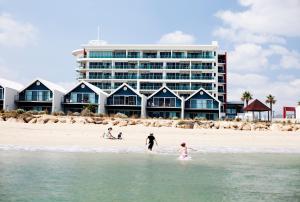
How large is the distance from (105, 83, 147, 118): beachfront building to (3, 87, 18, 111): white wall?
14114 mm

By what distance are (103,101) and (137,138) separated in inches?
1095

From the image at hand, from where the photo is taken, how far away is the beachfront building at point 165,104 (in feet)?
206

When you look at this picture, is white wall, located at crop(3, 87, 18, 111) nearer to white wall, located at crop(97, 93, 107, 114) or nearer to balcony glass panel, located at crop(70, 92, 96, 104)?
balcony glass panel, located at crop(70, 92, 96, 104)

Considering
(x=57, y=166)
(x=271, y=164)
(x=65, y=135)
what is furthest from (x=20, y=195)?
(x=65, y=135)

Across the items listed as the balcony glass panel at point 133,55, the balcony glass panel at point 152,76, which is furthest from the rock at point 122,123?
the balcony glass panel at point 133,55

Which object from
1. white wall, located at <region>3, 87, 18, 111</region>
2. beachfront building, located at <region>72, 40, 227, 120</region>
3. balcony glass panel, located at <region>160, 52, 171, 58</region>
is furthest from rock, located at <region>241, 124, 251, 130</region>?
balcony glass panel, located at <region>160, 52, 171, 58</region>

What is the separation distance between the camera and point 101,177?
1620 centimetres

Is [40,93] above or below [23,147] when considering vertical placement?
above

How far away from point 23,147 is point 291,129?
28662 mm

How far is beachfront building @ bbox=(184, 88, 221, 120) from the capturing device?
63.1 m

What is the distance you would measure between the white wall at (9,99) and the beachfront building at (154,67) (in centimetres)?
2117

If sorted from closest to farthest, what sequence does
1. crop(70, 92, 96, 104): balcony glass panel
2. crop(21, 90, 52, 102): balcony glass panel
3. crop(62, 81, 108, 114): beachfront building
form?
crop(21, 90, 52, 102): balcony glass panel → crop(62, 81, 108, 114): beachfront building → crop(70, 92, 96, 104): balcony glass panel

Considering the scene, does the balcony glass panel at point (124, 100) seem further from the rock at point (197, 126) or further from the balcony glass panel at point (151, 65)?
the rock at point (197, 126)

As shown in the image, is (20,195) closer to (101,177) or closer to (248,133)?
(101,177)
